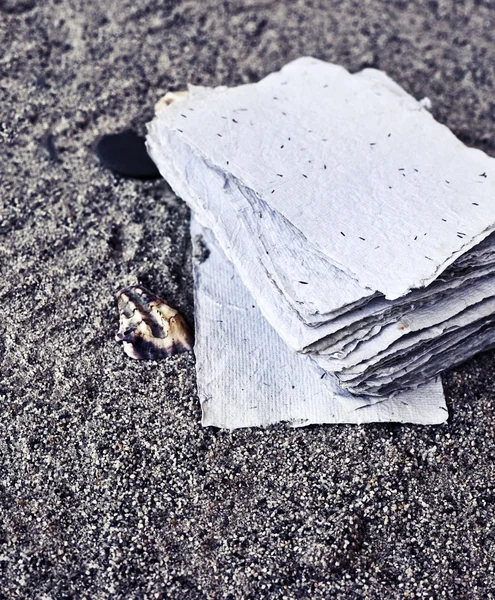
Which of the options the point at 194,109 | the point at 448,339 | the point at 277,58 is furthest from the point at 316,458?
the point at 277,58

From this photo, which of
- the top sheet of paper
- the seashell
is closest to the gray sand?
the seashell

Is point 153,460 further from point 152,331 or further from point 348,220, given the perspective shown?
point 348,220

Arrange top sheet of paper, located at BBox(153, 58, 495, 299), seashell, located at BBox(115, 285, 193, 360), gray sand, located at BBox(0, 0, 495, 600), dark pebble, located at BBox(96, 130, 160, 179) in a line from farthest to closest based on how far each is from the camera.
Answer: dark pebble, located at BBox(96, 130, 160, 179)
seashell, located at BBox(115, 285, 193, 360)
top sheet of paper, located at BBox(153, 58, 495, 299)
gray sand, located at BBox(0, 0, 495, 600)

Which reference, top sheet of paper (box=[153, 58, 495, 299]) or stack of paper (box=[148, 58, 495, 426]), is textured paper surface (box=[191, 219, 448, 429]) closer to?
stack of paper (box=[148, 58, 495, 426])

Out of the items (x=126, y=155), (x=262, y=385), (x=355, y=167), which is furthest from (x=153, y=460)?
(x=126, y=155)

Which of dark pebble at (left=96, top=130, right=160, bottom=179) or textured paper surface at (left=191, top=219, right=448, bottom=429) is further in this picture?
dark pebble at (left=96, top=130, right=160, bottom=179)

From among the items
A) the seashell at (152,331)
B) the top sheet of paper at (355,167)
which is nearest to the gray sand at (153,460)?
the seashell at (152,331)
